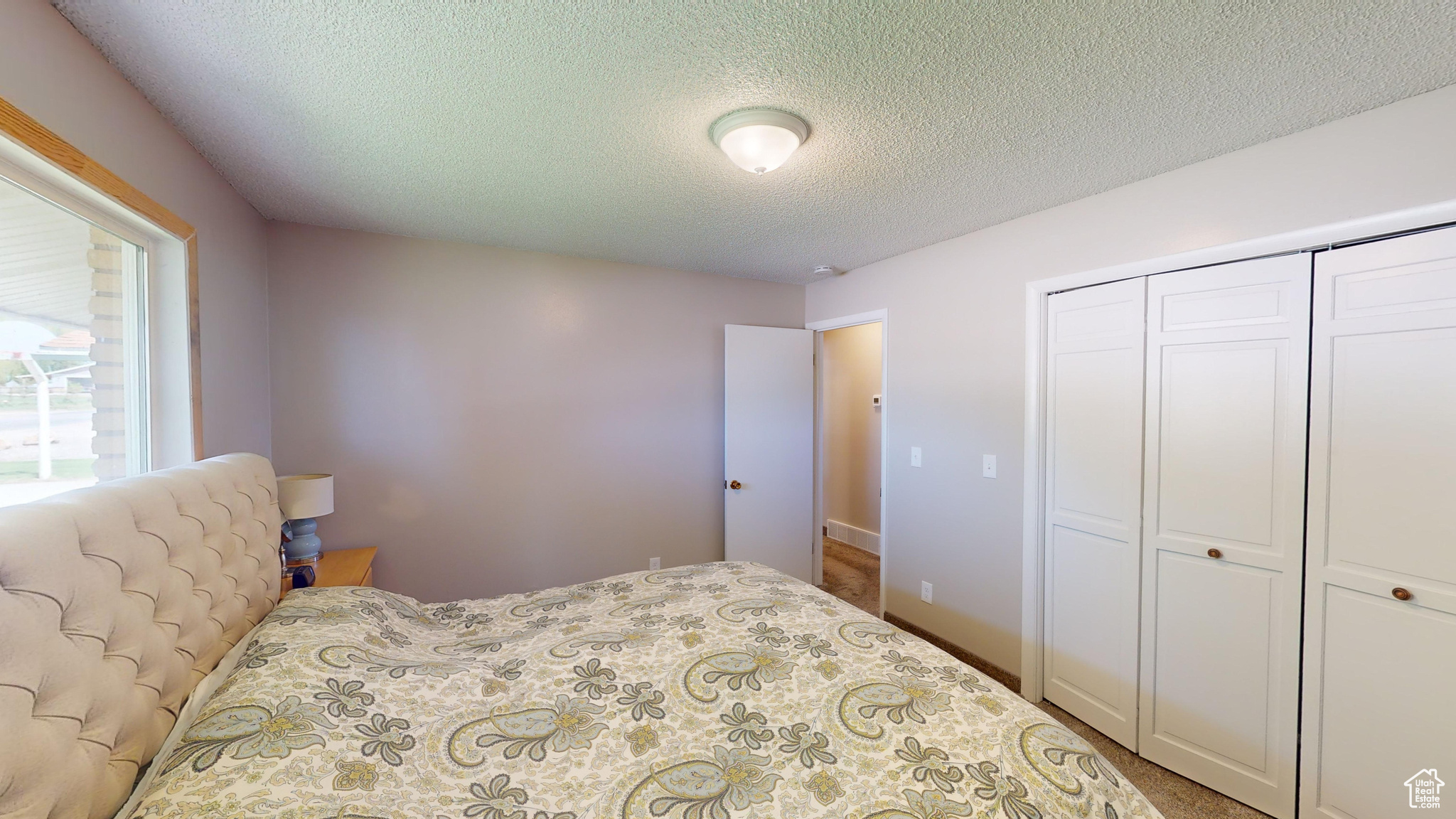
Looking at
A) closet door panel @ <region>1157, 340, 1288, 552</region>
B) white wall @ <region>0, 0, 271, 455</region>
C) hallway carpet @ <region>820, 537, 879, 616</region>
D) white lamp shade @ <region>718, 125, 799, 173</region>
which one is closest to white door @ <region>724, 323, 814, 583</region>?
hallway carpet @ <region>820, 537, 879, 616</region>

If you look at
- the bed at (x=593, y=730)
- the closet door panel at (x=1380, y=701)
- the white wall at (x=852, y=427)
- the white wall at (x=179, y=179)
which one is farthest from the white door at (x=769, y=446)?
the white wall at (x=179, y=179)

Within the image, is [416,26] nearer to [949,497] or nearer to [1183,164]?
[1183,164]

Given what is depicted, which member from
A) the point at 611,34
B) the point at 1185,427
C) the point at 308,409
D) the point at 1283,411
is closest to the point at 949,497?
the point at 1185,427

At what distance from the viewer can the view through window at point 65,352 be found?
1159 millimetres

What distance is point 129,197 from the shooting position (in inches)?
56.5

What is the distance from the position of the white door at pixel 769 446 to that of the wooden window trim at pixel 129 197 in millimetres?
2621

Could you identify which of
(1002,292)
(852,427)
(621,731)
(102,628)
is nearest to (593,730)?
(621,731)

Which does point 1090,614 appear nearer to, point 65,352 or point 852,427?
point 852,427

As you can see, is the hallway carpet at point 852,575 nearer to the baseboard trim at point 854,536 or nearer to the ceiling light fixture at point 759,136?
the baseboard trim at point 854,536

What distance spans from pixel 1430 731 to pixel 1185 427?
41.1 inches

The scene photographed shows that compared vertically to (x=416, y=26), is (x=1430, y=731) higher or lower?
lower

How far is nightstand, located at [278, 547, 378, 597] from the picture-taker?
2.23m

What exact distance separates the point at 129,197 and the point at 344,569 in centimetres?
165

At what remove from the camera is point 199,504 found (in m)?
1.36
